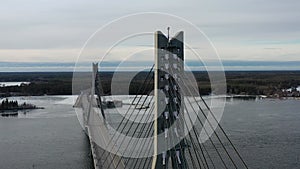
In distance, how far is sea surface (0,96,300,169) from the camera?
28.7 feet

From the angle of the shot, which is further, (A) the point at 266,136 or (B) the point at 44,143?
(B) the point at 44,143

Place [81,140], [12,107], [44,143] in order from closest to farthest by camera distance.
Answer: [44,143] → [81,140] → [12,107]

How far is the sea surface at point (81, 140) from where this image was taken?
875 centimetres

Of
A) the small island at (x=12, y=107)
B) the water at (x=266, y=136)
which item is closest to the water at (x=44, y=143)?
the small island at (x=12, y=107)


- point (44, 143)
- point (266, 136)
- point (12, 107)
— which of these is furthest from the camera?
point (12, 107)

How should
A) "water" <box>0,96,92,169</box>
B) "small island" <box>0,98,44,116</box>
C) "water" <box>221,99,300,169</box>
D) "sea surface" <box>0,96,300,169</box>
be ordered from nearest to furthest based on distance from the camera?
"water" <box>221,99,300,169</box>, "sea surface" <box>0,96,300,169</box>, "water" <box>0,96,92,169</box>, "small island" <box>0,98,44,116</box>

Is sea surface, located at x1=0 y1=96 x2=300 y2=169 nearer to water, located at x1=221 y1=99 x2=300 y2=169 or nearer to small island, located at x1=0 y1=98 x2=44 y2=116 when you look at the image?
water, located at x1=221 y1=99 x2=300 y2=169

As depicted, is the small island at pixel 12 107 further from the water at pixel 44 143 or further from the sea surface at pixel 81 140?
the sea surface at pixel 81 140

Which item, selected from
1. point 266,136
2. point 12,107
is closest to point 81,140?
point 266,136

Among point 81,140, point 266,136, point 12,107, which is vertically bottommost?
point 12,107

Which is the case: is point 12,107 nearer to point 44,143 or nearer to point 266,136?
point 44,143

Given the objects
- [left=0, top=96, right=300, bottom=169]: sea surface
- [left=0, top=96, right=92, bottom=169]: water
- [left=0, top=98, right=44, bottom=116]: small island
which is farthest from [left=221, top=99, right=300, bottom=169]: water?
[left=0, top=98, right=44, bottom=116]: small island

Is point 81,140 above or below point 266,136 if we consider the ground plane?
below

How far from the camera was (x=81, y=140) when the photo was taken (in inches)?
459
